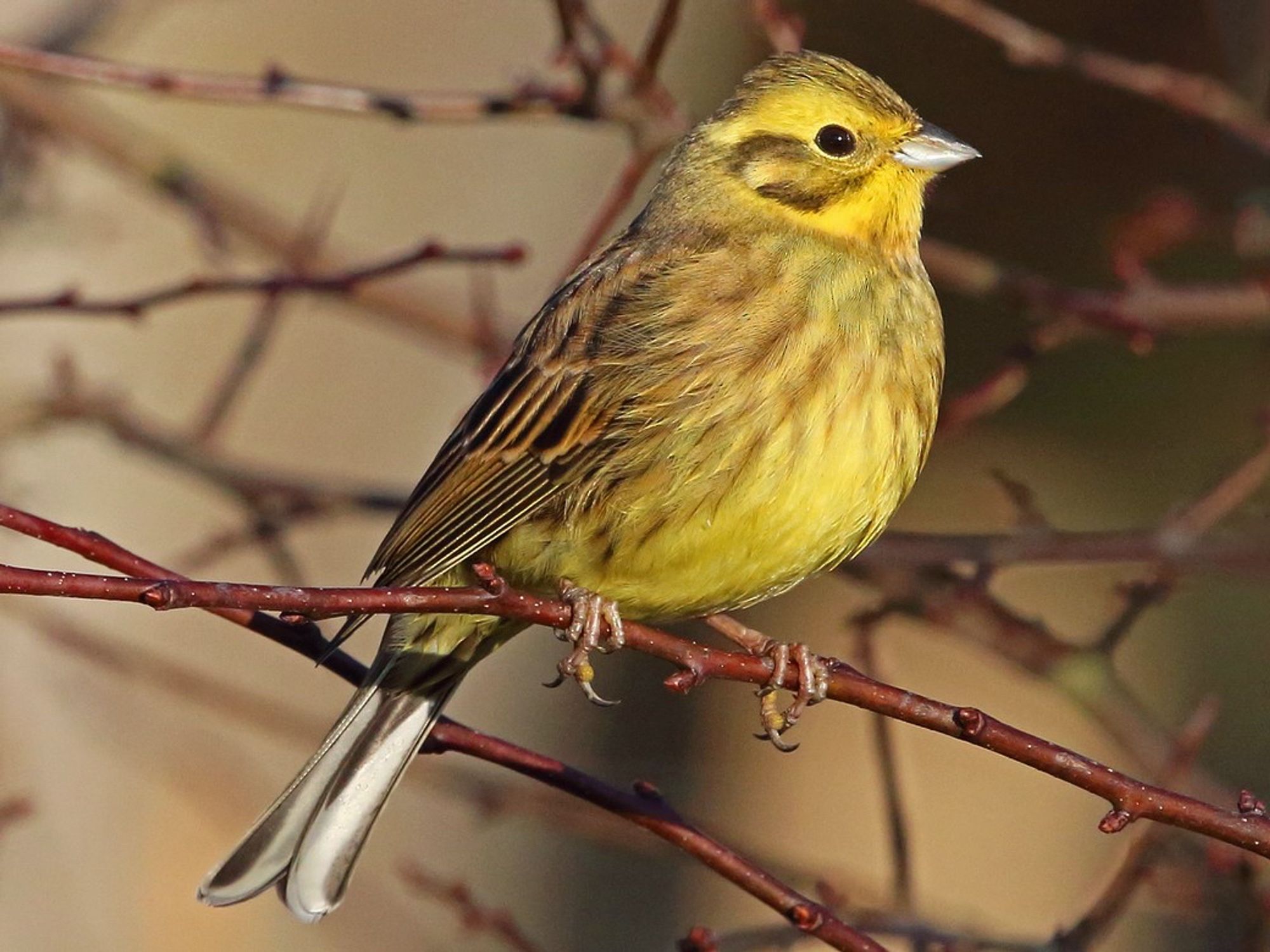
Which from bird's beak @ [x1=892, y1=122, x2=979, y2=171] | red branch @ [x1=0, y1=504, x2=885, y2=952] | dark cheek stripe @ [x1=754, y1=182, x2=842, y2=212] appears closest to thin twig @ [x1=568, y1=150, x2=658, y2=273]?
dark cheek stripe @ [x1=754, y1=182, x2=842, y2=212]

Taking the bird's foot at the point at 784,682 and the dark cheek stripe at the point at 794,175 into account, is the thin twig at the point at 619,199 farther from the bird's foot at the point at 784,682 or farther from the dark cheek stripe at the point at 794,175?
the bird's foot at the point at 784,682

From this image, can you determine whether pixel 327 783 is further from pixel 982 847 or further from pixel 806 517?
pixel 982 847

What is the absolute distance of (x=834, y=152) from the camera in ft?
13.0

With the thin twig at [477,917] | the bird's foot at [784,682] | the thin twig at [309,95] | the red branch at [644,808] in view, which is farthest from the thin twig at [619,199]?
the red branch at [644,808]

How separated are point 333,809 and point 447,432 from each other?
133 inches

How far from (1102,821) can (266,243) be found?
337cm

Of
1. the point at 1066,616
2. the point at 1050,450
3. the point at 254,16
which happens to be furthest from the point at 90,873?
the point at 1050,450

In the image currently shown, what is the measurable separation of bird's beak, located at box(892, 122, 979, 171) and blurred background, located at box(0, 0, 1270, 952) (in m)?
0.66

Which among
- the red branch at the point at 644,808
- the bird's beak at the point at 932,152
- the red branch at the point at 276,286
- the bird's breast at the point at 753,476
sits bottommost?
the red branch at the point at 644,808

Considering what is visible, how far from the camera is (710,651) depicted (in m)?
2.80

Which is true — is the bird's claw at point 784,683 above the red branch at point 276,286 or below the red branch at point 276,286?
below

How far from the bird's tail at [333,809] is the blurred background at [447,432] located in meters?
0.40

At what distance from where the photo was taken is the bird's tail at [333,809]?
3.42 meters

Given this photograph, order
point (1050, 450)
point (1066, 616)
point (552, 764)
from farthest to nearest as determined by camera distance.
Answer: point (1050, 450) < point (1066, 616) < point (552, 764)
